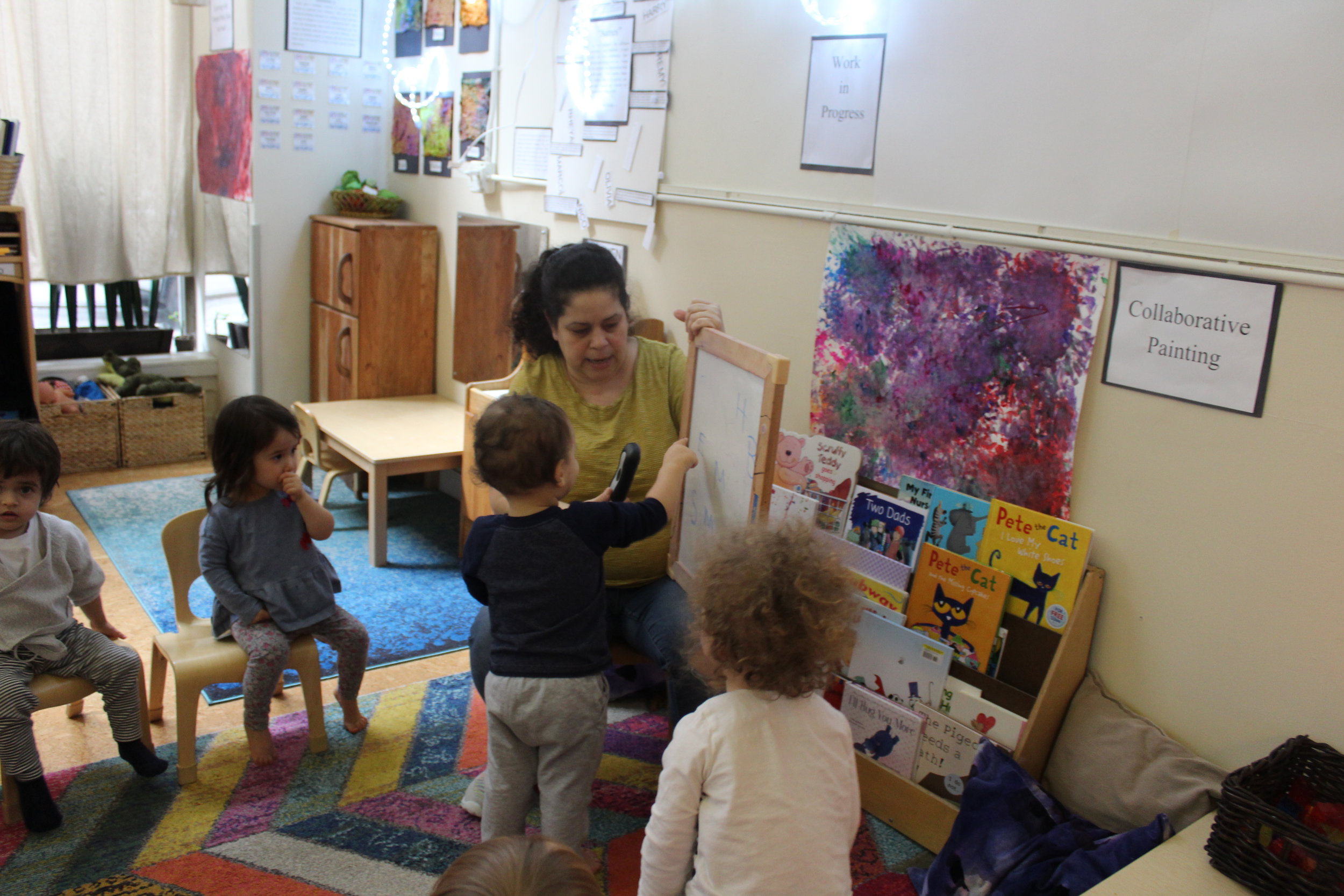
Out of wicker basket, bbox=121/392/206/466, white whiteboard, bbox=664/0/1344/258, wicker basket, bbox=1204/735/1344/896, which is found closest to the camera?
wicker basket, bbox=1204/735/1344/896

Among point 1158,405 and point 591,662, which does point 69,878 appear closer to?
point 591,662

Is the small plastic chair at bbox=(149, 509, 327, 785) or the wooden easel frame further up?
the wooden easel frame

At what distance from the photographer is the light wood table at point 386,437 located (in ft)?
10.8

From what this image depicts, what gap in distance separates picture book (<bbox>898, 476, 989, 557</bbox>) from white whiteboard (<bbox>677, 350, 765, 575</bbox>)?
1.57 feet

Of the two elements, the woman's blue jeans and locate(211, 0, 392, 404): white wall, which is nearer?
the woman's blue jeans

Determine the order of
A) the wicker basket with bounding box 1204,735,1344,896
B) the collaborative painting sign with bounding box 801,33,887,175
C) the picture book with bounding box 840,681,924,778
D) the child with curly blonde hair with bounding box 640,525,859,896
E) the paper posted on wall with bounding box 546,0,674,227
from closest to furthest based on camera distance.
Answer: the child with curly blonde hair with bounding box 640,525,859,896
the wicker basket with bounding box 1204,735,1344,896
the picture book with bounding box 840,681,924,778
the collaborative painting sign with bounding box 801,33,887,175
the paper posted on wall with bounding box 546,0,674,227

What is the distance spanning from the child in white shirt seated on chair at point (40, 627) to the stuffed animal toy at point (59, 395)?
2161 mm

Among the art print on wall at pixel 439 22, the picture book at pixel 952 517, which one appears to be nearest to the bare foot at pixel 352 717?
the picture book at pixel 952 517

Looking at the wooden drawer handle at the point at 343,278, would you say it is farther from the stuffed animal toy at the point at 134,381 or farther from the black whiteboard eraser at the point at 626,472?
the black whiteboard eraser at the point at 626,472

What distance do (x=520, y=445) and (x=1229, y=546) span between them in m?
1.17

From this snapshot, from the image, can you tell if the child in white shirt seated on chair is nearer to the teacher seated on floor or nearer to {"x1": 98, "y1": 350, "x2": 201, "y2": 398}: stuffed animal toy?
the teacher seated on floor

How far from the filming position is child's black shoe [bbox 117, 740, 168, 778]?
2072 mm

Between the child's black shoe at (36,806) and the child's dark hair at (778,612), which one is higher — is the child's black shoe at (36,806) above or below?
below

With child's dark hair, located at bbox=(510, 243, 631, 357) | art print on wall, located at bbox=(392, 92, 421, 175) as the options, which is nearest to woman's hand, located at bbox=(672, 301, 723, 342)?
child's dark hair, located at bbox=(510, 243, 631, 357)
